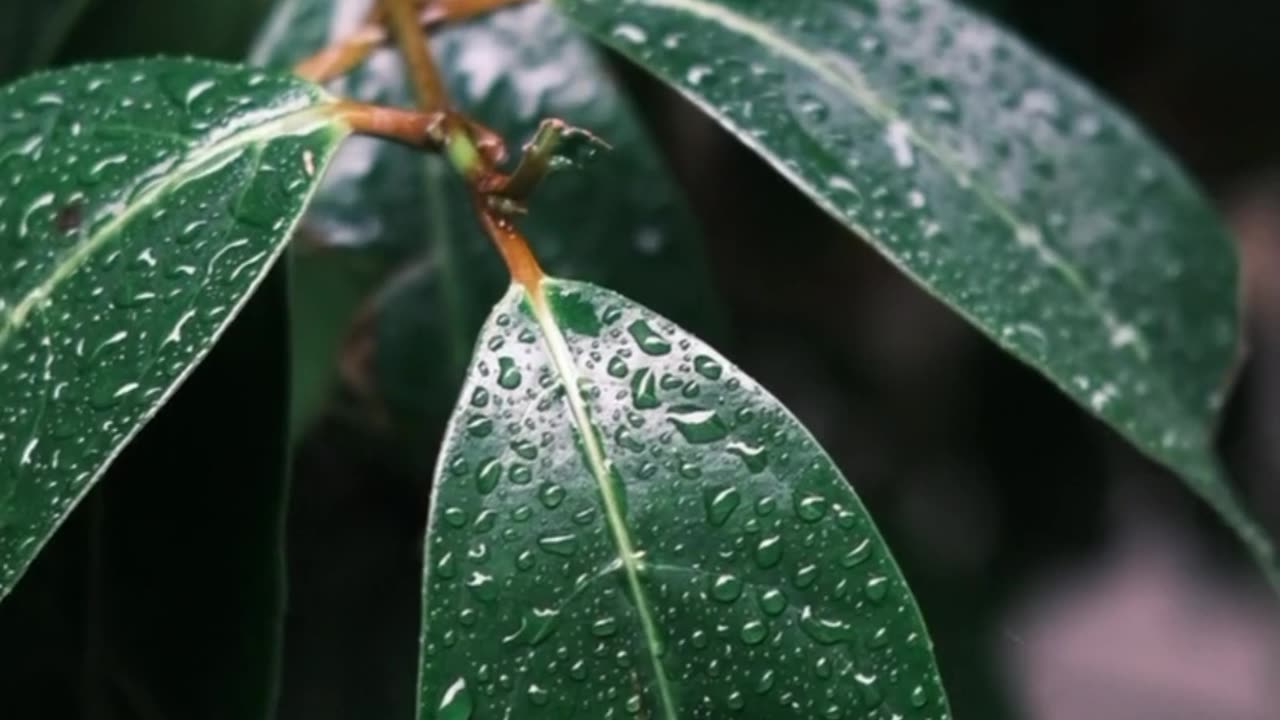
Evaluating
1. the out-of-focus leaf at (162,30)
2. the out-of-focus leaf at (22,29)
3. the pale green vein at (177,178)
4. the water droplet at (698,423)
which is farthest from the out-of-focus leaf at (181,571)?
the out-of-focus leaf at (22,29)

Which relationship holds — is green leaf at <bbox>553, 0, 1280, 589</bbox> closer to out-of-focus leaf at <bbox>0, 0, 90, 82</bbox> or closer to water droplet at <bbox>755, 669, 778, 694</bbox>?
water droplet at <bbox>755, 669, 778, 694</bbox>

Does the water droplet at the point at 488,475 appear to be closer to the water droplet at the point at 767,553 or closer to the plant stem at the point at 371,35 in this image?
the water droplet at the point at 767,553

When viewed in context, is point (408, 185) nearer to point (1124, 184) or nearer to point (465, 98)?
point (465, 98)

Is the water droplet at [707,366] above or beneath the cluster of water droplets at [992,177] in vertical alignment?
beneath

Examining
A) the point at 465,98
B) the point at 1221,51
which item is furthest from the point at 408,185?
the point at 1221,51

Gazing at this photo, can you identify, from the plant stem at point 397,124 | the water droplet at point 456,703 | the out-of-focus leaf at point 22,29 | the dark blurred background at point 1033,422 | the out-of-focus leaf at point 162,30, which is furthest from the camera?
the dark blurred background at point 1033,422

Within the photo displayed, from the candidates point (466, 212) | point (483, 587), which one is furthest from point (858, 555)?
point (466, 212)
